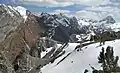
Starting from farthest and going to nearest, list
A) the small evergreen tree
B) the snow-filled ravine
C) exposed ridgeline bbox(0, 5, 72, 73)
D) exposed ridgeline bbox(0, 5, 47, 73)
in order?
exposed ridgeline bbox(0, 5, 72, 73) < exposed ridgeline bbox(0, 5, 47, 73) < the snow-filled ravine < the small evergreen tree

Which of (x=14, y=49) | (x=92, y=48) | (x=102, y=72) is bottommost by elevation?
(x=14, y=49)

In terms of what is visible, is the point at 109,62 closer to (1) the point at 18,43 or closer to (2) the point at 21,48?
(2) the point at 21,48

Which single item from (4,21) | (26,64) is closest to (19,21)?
(4,21)

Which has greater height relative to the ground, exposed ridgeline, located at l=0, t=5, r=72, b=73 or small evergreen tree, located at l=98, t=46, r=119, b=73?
small evergreen tree, located at l=98, t=46, r=119, b=73

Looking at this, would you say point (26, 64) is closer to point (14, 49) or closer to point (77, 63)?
point (77, 63)

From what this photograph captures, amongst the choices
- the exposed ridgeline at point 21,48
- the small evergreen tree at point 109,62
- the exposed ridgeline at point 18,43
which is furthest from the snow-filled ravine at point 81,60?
the small evergreen tree at point 109,62

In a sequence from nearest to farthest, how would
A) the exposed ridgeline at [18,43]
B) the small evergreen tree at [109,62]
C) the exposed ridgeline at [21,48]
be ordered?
the small evergreen tree at [109,62]
the exposed ridgeline at [18,43]
the exposed ridgeline at [21,48]

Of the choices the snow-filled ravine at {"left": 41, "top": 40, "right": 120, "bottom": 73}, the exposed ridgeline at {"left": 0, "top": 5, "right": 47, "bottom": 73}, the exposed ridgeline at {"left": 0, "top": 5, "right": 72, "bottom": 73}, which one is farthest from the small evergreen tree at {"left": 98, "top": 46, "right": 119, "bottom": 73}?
the exposed ridgeline at {"left": 0, "top": 5, "right": 47, "bottom": 73}

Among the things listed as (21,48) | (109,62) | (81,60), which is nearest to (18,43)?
(21,48)

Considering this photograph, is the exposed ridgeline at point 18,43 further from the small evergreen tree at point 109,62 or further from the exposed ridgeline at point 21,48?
the small evergreen tree at point 109,62

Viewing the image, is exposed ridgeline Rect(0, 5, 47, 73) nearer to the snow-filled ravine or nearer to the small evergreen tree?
the snow-filled ravine

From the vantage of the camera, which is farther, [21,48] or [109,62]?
[21,48]
